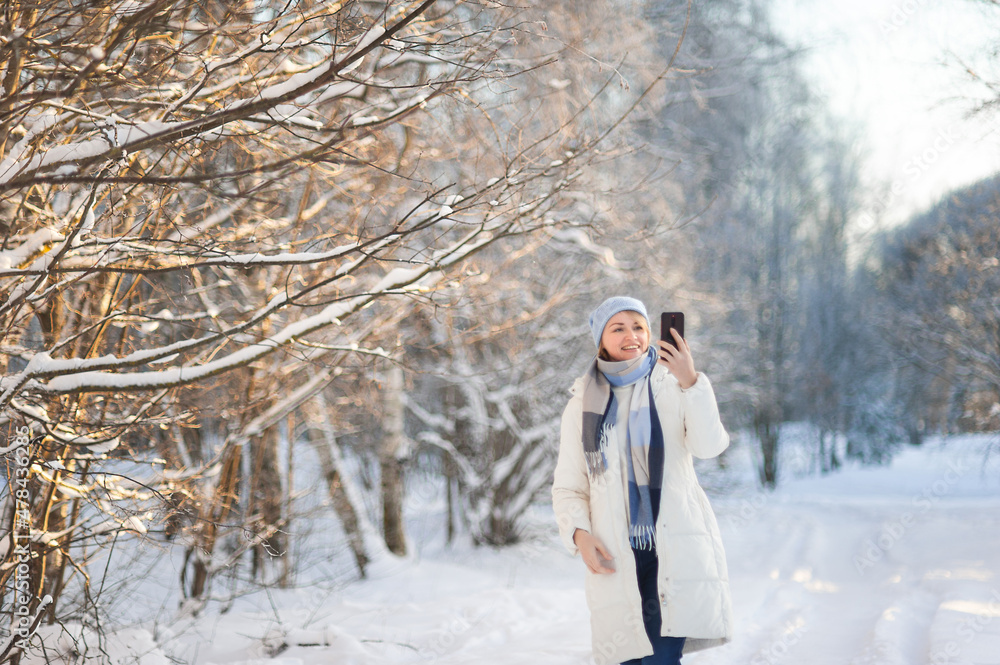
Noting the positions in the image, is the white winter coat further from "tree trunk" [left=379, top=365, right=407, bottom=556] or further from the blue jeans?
"tree trunk" [left=379, top=365, right=407, bottom=556]

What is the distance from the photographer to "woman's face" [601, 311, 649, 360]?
108 inches

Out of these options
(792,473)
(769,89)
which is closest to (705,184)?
(769,89)

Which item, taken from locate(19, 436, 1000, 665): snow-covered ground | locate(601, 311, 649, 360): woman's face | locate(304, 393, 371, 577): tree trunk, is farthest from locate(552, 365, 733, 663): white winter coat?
locate(304, 393, 371, 577): tree trunk

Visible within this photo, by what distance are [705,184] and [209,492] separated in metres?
12.3

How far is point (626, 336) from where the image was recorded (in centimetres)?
276

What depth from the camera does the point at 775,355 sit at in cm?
1822

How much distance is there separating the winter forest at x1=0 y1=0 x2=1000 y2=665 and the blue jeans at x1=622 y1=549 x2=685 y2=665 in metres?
1.44

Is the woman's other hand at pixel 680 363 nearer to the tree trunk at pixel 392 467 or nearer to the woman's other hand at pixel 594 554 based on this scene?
the woman's other hand at pixel 594 554

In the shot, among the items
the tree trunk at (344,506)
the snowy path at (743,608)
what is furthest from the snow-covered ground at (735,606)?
the tree trunk at (344,506)

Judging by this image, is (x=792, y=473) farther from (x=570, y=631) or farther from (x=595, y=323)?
(x=595, y=323)

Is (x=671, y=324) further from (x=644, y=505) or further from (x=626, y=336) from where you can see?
(x=644, y=505)

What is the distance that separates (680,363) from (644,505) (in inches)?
19.9

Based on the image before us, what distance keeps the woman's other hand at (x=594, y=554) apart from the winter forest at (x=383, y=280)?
4.20ft

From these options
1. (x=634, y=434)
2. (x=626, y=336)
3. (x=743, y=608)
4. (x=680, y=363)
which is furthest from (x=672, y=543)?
(x=743, y=608)
